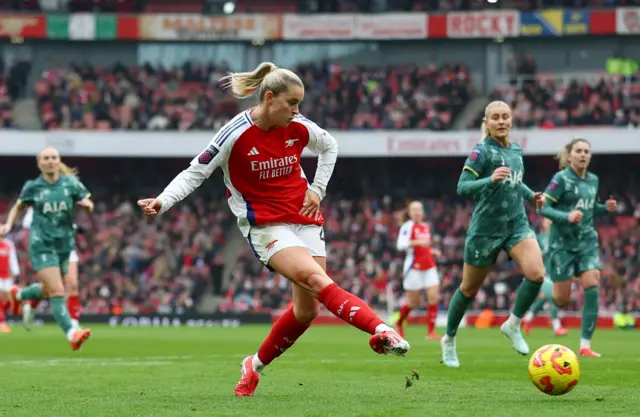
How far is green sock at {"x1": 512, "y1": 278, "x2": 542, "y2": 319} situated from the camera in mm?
10997

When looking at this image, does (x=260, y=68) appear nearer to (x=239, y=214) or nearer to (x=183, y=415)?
(x=239, y=214)

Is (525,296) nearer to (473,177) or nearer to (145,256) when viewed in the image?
(473,177)

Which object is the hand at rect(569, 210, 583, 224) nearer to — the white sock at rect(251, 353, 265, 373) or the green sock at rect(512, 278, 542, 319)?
the green sock at rect(512, 278, 542, 319)

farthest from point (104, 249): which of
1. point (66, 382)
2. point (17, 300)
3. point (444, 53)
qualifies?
point (66, 382)

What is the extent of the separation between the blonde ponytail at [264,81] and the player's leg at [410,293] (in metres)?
11.0

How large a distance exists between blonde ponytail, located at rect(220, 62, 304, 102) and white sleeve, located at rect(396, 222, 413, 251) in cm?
1183

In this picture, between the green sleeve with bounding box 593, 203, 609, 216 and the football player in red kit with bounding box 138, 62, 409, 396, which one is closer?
the football player in red kit with bounding box 138, 62, 409, 396

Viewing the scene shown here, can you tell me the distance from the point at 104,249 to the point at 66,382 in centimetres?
2478

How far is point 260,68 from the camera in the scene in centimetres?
780

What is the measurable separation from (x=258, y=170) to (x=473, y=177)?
3230mm

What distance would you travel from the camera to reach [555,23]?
36406 millimetres

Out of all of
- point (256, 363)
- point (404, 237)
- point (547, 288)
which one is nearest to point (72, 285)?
point (404, 237)

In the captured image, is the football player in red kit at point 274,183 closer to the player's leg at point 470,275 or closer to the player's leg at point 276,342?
the player's leg at point 276,342

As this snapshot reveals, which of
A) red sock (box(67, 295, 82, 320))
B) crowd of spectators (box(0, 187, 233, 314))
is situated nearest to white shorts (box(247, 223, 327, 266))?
red sock (box(67, 295, 82, 320))
